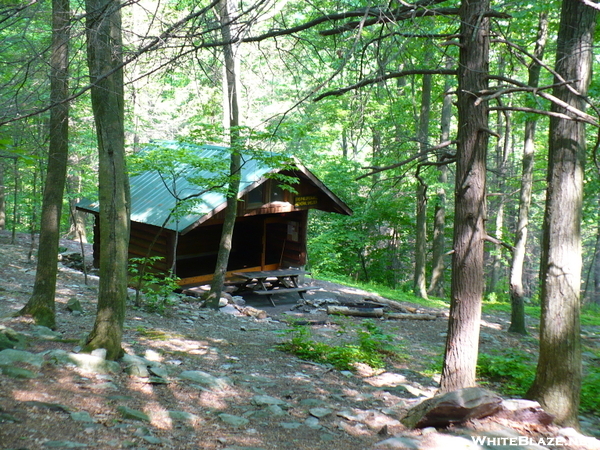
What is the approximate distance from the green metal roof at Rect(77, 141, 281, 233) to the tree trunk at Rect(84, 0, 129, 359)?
17.5ft

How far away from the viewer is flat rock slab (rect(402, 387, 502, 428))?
472cm

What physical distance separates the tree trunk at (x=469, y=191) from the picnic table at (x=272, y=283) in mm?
8910

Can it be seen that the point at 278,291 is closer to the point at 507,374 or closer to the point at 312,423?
the point at 507,374

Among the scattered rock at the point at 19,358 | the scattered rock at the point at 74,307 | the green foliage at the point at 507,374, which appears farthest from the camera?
the scattered rock at the point at 74,307

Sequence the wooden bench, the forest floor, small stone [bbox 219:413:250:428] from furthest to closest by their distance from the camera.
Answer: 1. the wooden bench
2. small stone [bbox 219:413:250:428]
3. the forest floor

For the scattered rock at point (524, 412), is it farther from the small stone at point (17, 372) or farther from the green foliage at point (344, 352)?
the small stone at point (17, 372)

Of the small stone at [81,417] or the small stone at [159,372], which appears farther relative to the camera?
the small stone at [159,372]

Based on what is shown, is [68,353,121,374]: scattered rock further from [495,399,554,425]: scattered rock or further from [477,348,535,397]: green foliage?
[477,348,535,397]: green foliage

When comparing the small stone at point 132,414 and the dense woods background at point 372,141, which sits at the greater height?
the dense woods background at point 372,141

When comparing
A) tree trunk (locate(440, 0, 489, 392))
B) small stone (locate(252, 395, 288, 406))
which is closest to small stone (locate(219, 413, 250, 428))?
small stone (locate(252, 395, 288, 406))

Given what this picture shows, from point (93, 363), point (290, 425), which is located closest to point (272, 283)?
point (93, 363)

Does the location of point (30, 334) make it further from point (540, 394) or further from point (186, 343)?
point (540, 394)

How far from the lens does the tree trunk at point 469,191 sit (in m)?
5.34

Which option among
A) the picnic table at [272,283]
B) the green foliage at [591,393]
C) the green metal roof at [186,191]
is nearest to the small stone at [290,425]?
the green foliage at [591,393]
